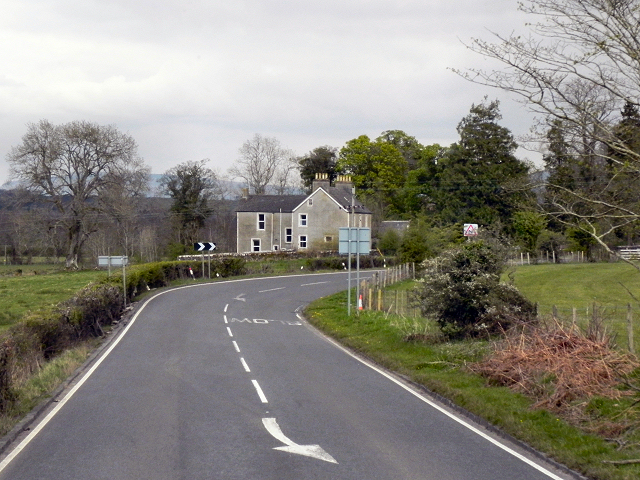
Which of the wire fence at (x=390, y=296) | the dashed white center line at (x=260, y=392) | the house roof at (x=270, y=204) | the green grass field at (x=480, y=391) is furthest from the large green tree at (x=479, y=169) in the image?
the dashed white center line at (x=260, y=392)

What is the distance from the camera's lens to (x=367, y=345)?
20.0m

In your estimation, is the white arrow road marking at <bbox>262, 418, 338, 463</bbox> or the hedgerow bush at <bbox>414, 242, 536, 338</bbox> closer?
the white arrow road marking at <bbox>262, 418, 338, 463</bbox>

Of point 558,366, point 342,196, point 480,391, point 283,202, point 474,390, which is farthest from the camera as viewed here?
point 342,196

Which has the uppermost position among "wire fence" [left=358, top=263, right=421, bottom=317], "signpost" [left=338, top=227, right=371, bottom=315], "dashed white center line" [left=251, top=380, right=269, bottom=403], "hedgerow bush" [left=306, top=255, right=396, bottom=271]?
"signpost" [left=338, top=227, right=371, bottom=315]

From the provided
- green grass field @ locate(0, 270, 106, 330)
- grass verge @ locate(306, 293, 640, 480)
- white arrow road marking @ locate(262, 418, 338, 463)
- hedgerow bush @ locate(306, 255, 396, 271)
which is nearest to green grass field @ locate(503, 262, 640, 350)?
grass verge @ locate(306, 293, 640, 480)

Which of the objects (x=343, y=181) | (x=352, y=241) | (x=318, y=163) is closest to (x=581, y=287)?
A: (x=352, y=241)

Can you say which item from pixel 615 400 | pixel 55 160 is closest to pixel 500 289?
pixel 615 400

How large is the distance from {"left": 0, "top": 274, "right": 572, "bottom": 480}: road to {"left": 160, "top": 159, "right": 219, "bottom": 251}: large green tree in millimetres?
61751

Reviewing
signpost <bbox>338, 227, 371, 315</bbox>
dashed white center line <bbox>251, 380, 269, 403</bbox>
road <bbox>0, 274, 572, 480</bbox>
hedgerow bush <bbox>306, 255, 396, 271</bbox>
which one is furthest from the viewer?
hedgerow bush <bbox>306, 255, 396, 271</bbox>

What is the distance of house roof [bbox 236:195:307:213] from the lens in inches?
2960

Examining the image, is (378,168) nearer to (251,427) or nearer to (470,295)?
(470,295)

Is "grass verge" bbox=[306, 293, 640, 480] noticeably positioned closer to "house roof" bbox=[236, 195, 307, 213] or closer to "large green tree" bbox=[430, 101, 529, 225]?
"large green tree" bbox=[430, 101, 529, 225]

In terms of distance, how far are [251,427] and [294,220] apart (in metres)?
64.2

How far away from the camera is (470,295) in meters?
17.6
